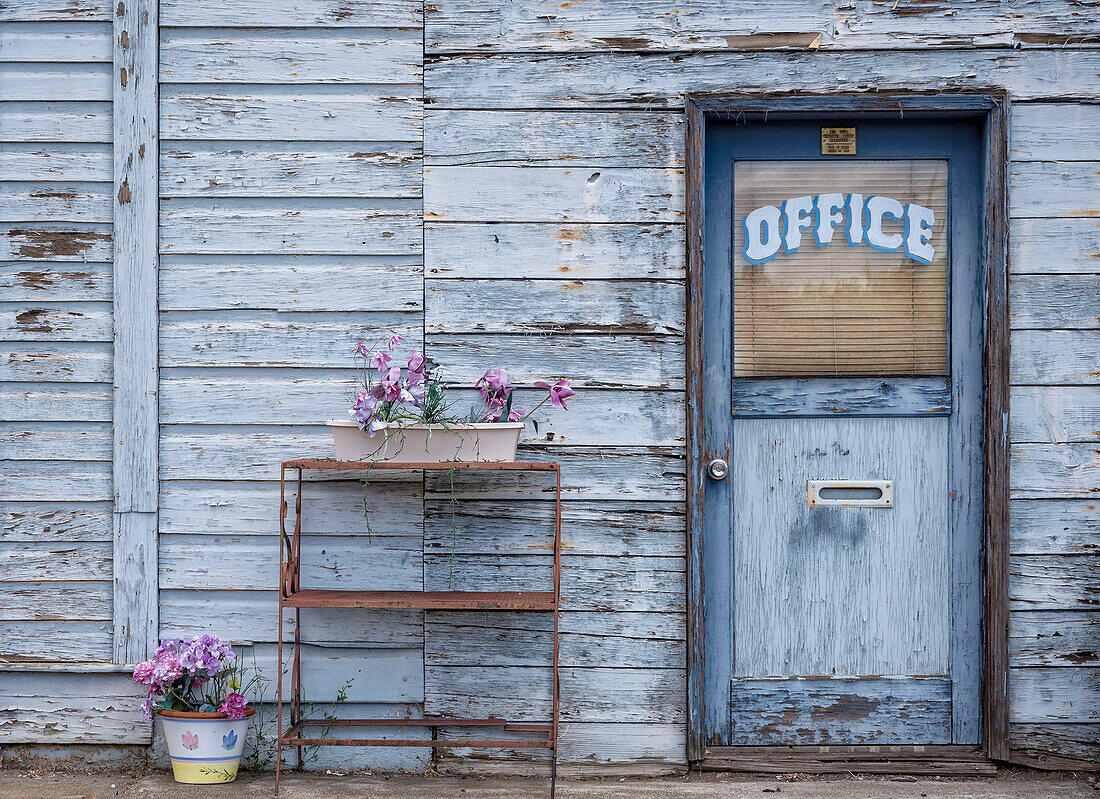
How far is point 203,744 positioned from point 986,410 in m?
2.69

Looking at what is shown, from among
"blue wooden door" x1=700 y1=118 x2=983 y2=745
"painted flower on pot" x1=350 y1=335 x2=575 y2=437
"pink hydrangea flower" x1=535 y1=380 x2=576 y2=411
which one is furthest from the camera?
"blue wooden door" x1=700 y1=118 x2=983 y2=745

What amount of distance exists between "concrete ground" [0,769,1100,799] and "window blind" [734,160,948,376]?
1308mm

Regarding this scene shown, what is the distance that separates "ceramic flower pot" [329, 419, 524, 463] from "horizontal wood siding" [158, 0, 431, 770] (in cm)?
30

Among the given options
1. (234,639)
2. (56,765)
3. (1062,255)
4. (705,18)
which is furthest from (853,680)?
(56,765)

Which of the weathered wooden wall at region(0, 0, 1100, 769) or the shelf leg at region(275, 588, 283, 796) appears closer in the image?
the shelf leg at region(275, 588, 283, 796)

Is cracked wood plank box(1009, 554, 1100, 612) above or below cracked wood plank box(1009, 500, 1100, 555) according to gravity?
below

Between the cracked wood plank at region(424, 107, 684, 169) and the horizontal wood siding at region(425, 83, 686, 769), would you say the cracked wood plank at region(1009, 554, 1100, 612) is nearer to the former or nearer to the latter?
the horizontal wood siding at region(425, 83, 686, 769)

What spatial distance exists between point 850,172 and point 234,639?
2.55 metres

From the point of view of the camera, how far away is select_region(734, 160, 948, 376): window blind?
3012mm

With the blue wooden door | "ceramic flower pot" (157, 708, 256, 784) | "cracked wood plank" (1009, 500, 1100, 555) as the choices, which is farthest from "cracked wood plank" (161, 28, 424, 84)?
"cracked wood plank" (1009, 500, 1100, 555)

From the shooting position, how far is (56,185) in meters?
2.99

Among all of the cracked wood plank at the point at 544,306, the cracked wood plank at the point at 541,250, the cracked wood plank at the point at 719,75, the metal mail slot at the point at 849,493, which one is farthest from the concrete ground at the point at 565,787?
the cracked wood plank at the point at 719,75

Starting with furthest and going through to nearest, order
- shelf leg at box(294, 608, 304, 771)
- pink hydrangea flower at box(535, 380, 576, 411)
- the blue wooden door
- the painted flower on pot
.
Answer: the blue wooden door, shelf leg at box(294, 608, 304, 771), pink hydrangea flower at box(535, 380, 576, 411), the painted flower on pot

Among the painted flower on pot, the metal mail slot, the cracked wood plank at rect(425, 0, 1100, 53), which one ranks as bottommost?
the metal mail slot
